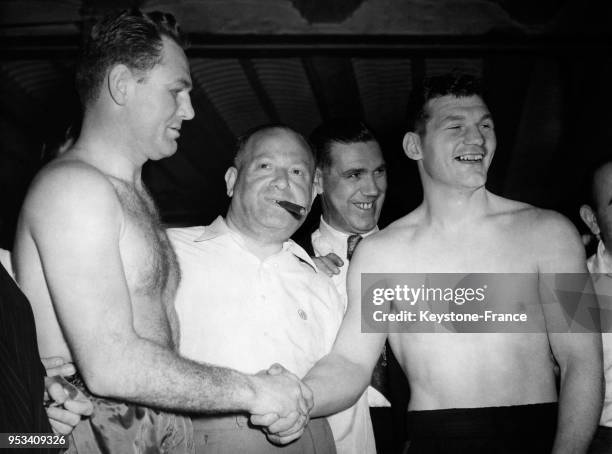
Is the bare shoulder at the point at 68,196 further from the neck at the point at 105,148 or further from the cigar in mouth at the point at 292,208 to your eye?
the cigar in mouth at the point at 292,208

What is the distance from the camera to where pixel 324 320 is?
2305 millimetres

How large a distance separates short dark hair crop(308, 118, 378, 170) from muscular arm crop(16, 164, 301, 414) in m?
1.68

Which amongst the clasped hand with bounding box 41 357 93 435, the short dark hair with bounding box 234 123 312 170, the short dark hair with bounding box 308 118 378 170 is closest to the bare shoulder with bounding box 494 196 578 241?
the short dark hair with bounding box 234 123 312 170

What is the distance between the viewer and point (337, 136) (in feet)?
10.3

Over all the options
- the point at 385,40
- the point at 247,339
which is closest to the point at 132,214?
the point at 247,339

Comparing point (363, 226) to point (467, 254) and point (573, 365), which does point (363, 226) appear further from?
point (573, 365)

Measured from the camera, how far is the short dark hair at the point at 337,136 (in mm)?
3105

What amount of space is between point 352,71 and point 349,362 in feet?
10.2

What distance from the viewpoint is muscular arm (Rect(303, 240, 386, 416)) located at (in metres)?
2.12

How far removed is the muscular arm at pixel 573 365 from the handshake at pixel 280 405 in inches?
35.3

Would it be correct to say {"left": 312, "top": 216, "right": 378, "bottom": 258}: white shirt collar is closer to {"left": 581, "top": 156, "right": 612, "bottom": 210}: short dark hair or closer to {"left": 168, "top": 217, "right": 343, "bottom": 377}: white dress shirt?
{"left": 168, "top": 217, "right": 343, "bottom": 377}: white dress shirt

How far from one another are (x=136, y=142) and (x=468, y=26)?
9.99ft

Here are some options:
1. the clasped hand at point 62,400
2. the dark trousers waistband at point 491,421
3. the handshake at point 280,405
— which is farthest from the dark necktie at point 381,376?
the clasped hand at point 62,400

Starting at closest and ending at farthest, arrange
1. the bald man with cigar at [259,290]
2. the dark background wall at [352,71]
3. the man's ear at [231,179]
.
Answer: the bald man with cigar at [259,290], the man's ear at [231,179], the dark background wall at [352,71]
